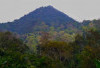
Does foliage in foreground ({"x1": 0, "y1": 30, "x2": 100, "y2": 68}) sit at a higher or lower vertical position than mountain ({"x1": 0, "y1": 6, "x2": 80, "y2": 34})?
lower

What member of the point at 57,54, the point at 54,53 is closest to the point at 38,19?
the point at 57,54

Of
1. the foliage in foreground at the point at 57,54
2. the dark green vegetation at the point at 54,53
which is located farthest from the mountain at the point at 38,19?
the foliage in foreground at the point at 57,54

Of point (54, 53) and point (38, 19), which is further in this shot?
point (38, 19)

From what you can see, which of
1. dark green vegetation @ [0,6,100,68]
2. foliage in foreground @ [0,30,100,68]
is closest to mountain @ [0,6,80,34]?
dark green vegetation @ [0,6,100,68]

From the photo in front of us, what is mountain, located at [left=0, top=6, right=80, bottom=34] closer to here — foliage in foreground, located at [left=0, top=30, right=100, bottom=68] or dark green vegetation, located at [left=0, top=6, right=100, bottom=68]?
dark green vegetation, located at [left=0, top=6, right=100, bottom=68]

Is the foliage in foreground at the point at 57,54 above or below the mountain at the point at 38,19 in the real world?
below

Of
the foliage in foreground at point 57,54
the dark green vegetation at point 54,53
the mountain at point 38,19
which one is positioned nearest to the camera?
the dark green vegetation at point 54,53

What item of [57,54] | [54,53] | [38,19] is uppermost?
[38,19]

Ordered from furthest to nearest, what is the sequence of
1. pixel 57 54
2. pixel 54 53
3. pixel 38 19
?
pixel 38 19 < pixel 57 54 < pixel 54 53

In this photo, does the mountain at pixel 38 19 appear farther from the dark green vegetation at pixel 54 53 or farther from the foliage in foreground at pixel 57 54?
the foliage in foreground at pixel 57 54

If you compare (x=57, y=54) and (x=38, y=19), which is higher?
(x=38, y=19)

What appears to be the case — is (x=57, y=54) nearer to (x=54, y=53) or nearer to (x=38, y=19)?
(x=54, y=53)

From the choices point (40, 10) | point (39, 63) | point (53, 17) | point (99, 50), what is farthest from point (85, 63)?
point (40, 10)

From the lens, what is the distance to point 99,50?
18.1 meters
